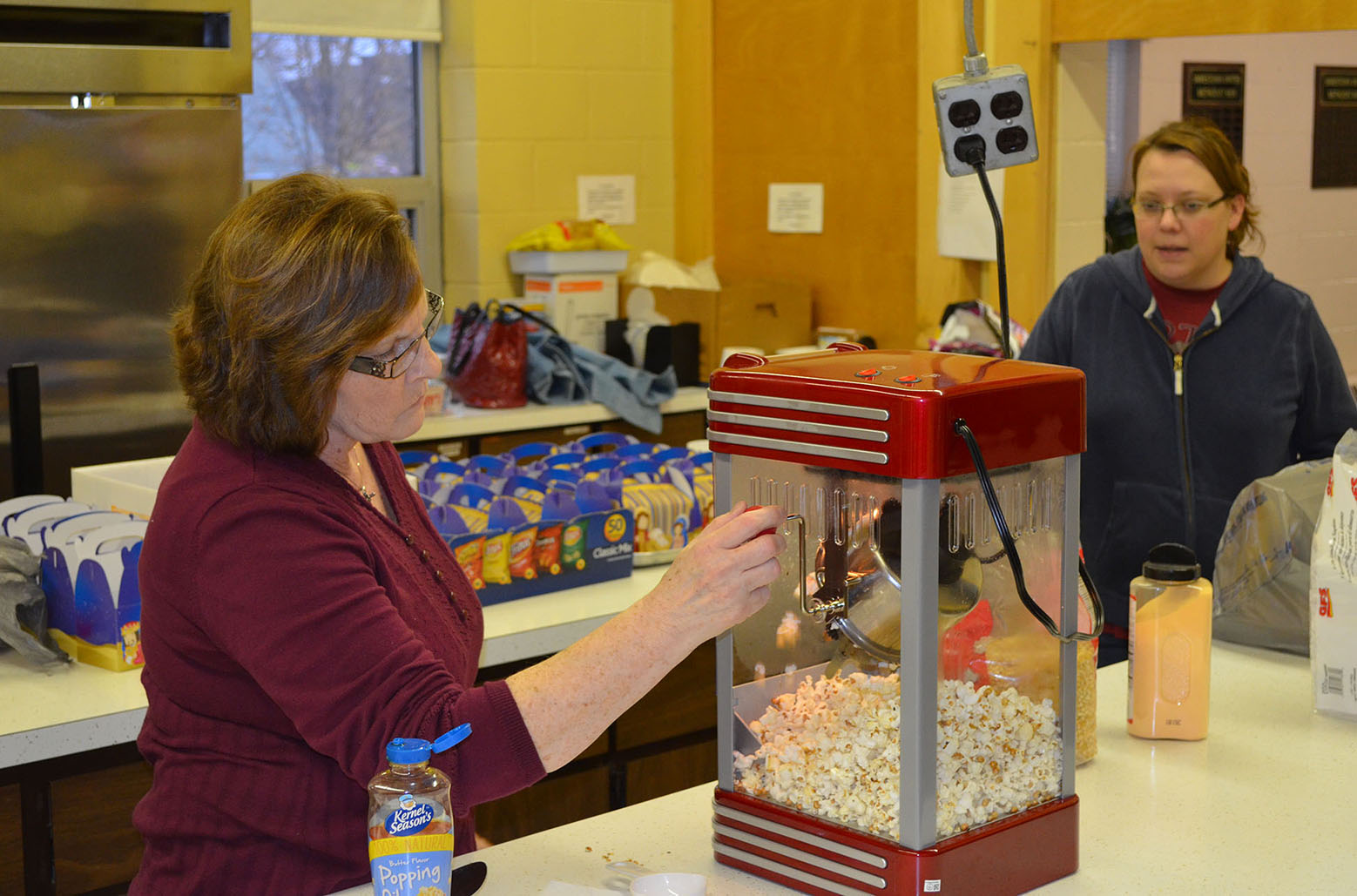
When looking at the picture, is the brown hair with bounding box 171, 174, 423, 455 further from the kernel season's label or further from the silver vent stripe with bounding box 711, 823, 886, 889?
the silver vent stripe with bounding box 711, 823, 886, 889

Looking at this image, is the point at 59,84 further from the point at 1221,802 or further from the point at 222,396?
the point at 1221,802

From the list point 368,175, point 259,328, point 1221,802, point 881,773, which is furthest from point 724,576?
point 368,175

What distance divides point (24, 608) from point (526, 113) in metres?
3.21

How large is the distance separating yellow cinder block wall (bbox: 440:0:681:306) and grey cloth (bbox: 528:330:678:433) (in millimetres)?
610

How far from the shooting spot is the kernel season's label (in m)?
1.29

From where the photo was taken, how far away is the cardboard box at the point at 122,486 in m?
2.63

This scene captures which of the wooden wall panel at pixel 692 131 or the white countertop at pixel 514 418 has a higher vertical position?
the wooden wall panel at pixel 692 131

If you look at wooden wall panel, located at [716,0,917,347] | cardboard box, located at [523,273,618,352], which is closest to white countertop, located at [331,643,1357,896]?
wooden wall panel, located at [716,0,917,347]

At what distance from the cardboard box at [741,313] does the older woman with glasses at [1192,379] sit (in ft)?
6.72

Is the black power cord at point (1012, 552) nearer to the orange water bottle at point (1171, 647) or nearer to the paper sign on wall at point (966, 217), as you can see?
the orange water bottle at point (1171, 647)

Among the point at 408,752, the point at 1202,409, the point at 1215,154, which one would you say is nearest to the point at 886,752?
the point at 408,752

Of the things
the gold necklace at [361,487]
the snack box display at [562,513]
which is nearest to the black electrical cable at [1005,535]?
the gold necklace at [361,487]

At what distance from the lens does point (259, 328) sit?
1490mm

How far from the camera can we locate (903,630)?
1380 millimetres
